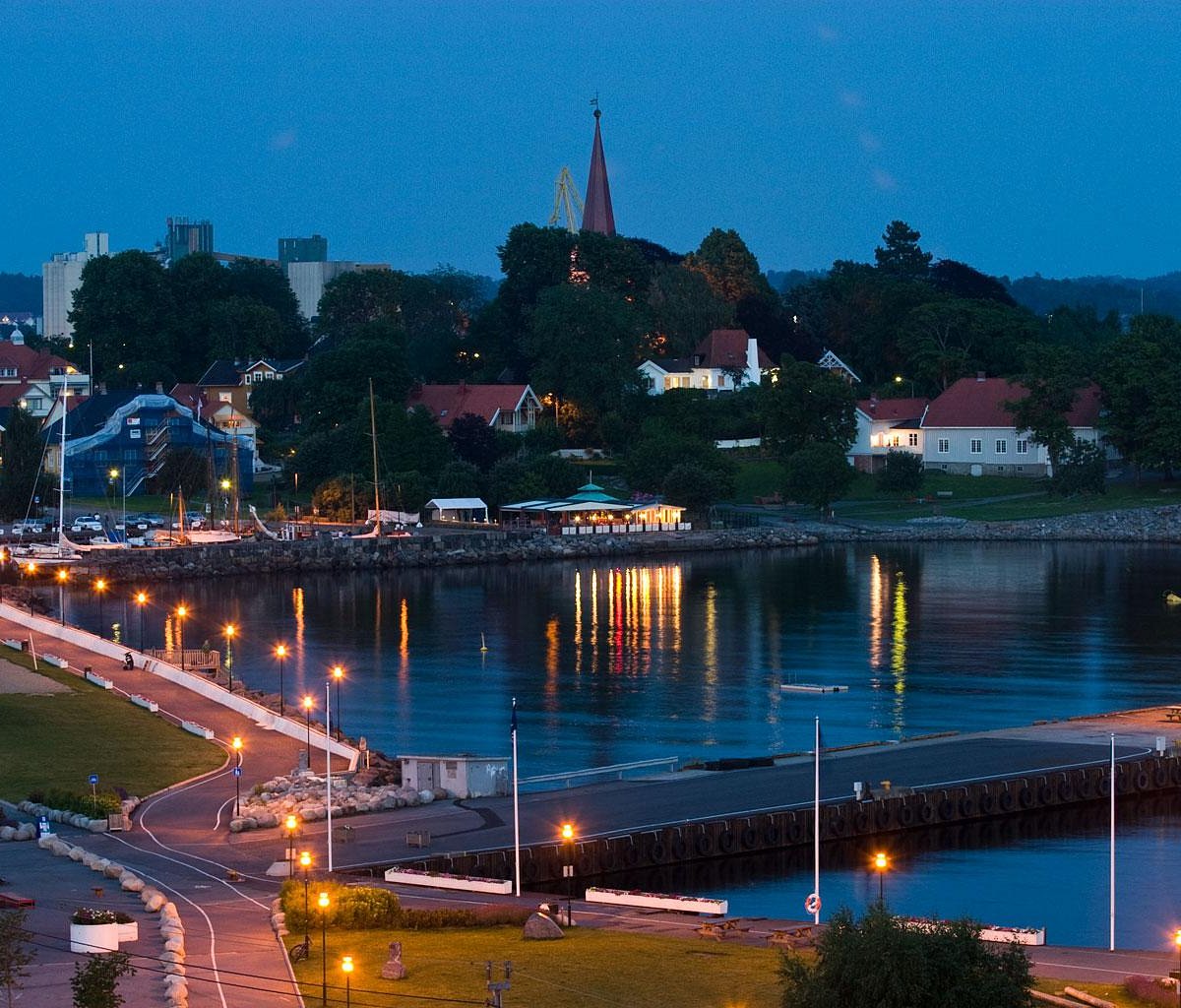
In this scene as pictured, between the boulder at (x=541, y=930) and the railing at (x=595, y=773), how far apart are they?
14.1m

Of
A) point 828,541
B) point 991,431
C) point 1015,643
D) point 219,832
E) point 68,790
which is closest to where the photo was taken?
point 219,832

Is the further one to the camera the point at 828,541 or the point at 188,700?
the point at 828,541

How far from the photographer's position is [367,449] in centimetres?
10419

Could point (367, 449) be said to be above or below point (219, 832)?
above

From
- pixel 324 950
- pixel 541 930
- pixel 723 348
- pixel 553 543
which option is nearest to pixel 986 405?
pixel 723 348

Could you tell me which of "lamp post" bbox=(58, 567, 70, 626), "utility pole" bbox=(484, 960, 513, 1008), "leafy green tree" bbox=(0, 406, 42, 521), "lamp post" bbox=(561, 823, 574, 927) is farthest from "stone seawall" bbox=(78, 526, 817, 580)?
"utility pole" bbox=(484, 960, 513, 1008)

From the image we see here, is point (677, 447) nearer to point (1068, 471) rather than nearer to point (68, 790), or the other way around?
point (1068, 471)

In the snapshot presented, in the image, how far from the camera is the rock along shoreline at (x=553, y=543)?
3585 inches

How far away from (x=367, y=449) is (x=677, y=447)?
16382mm

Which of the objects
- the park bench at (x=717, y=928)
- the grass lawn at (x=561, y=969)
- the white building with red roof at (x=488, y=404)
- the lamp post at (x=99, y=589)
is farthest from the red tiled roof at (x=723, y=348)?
the grass lawn at (x=561, y=969)

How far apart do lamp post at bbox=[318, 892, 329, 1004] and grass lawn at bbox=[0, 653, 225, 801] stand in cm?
1237

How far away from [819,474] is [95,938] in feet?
265

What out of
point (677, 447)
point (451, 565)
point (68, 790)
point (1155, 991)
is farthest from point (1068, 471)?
point (1155, 991)

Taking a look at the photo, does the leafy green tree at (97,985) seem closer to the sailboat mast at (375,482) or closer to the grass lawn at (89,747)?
the grass lawn at (89,747)
